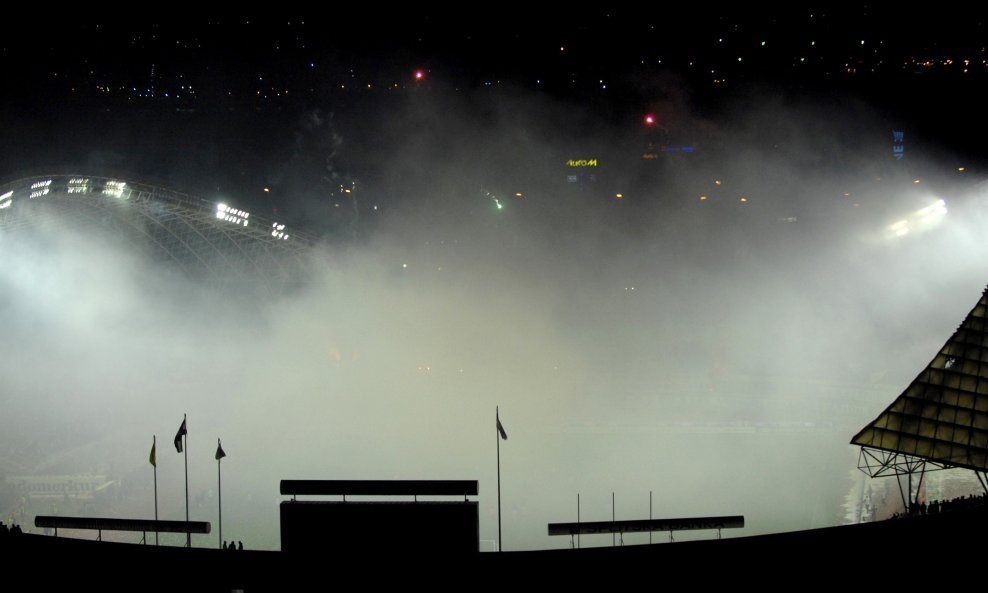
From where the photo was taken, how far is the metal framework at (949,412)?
1303 centimetres

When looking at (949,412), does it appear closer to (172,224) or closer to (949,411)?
(949,411)

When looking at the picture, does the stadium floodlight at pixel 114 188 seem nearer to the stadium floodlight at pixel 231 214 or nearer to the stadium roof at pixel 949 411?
the stadium floodlight at pixel 231 214

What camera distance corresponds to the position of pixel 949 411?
44.2ft

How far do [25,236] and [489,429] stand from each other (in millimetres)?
26804

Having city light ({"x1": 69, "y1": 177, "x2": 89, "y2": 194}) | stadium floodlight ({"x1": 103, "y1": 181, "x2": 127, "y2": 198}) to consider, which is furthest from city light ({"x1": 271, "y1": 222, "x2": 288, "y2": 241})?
city light ({"x1": 69, "y1": 177, "x2": 89, "y2": 194})

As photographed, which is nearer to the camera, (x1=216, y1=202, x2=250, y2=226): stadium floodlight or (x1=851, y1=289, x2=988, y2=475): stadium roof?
(x1=851, y1=289, x2=988, y2=475): stadium roof

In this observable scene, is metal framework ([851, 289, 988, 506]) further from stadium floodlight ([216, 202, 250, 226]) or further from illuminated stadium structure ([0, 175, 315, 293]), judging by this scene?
illuminated stadium structure ([0, 175, 315, 293])

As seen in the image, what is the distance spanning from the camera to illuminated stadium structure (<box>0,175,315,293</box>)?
1144 inches

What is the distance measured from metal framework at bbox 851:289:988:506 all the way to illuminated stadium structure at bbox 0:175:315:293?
29.0 metres

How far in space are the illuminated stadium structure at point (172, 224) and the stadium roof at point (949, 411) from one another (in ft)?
95.0

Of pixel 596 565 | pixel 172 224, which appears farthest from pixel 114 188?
pixel 596 565

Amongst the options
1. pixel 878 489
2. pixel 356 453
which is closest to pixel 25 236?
pixel 356 453

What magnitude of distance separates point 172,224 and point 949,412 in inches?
1429

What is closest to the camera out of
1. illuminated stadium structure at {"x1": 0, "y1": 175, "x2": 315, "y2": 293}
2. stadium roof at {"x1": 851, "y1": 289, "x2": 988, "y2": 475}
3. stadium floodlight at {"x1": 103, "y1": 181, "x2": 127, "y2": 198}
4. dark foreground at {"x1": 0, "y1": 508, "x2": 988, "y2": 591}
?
dark foreground at {"x1": 0, "y1": 508, "x2": 988, "y2": 591}
